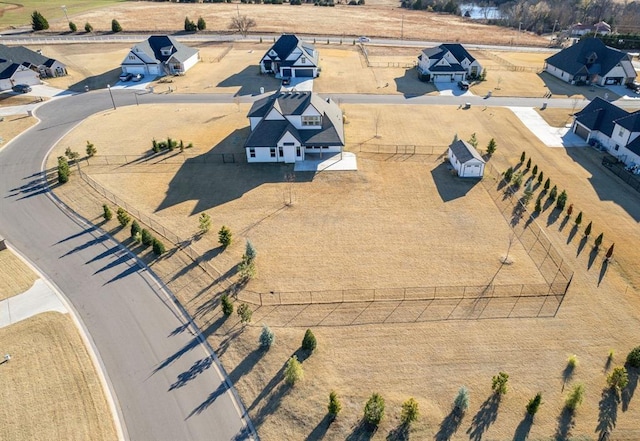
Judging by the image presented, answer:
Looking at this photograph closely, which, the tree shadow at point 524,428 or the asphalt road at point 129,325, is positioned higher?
the asphalt road at point 129,325

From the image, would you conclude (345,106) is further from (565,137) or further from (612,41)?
(612,41)

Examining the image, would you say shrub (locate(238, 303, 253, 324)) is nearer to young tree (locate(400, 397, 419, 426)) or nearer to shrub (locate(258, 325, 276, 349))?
shrub (locate(258, 325, 276, 349))

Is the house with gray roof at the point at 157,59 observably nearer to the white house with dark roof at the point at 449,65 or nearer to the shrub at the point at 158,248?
the white house with dark roof at the point at 449,65

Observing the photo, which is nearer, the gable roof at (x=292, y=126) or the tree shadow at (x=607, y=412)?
the tree shadow at (x=607, y=412)

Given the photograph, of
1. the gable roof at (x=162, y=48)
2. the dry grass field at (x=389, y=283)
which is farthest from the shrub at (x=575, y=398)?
the gable roof at (x=162, y=48)

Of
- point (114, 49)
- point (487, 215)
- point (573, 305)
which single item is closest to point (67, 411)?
point (573, 305)

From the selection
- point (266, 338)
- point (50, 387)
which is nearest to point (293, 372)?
point (266, 338)

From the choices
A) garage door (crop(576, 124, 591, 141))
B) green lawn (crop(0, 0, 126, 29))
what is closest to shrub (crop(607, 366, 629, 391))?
garage door (crop(576, 124, 591, 141))
